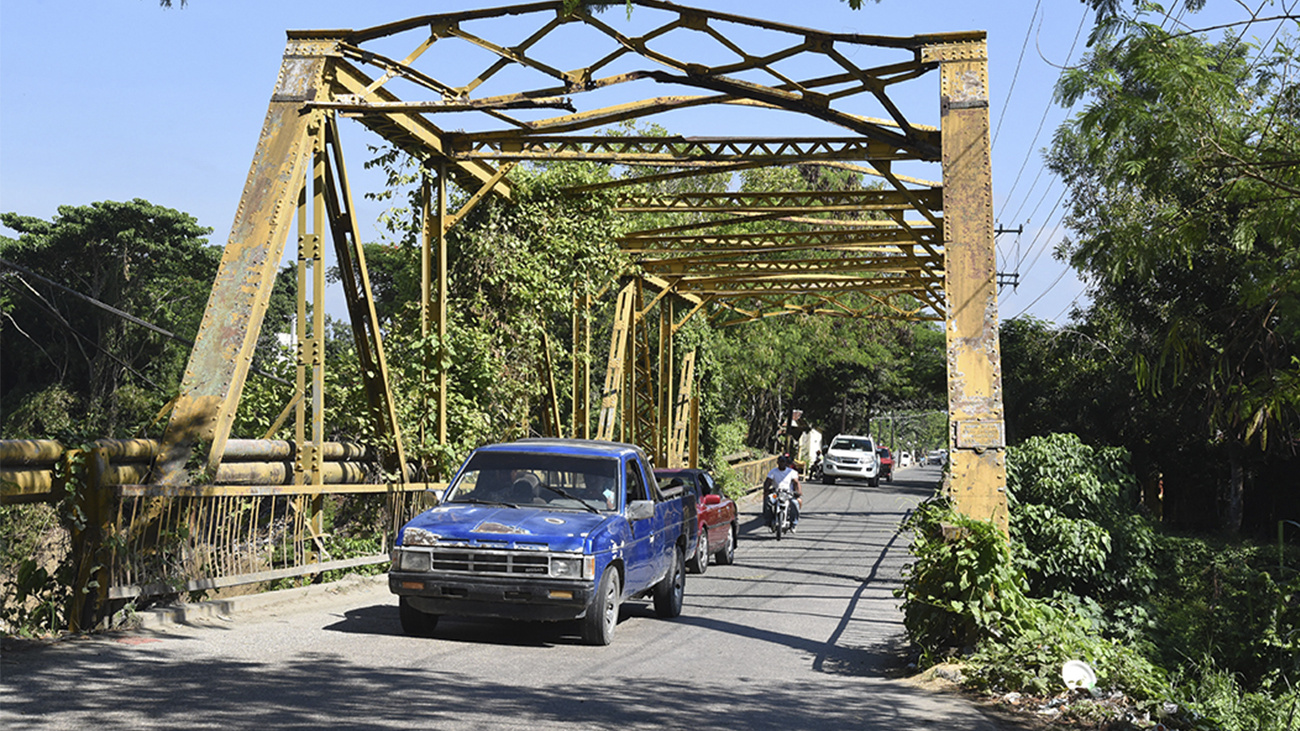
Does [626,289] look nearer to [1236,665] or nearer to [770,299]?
[770,299]

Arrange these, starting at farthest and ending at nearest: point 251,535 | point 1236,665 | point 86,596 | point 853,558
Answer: point 853,558 → point 1236,665 → point 251,535 → point 86,596

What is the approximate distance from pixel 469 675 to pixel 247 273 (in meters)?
5.02

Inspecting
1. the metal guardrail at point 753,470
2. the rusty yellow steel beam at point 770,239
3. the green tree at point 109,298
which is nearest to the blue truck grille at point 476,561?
the rusty yellow steel beam at point 770,239

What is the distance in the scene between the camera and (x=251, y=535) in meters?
10.7

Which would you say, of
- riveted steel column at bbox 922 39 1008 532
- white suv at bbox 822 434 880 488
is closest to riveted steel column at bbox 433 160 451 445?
riveted steel column at bbox 922 39 1008 532

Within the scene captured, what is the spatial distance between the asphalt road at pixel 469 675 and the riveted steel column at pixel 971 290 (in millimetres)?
1735

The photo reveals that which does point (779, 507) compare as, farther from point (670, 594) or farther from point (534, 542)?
point (534, 542)

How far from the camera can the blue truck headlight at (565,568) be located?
30.1ft

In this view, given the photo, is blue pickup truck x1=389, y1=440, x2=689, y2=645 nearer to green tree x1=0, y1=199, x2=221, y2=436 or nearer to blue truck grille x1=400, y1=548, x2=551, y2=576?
blue truck grille x1=400, y1=548, x2=551, y2=576

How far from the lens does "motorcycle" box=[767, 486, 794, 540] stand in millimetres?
23578

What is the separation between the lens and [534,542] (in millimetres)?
9289

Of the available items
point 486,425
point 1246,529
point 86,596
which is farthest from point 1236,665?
point 1246,529

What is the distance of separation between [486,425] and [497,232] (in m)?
3.27

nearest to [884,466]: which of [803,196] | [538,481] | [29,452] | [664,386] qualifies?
[664,386]
